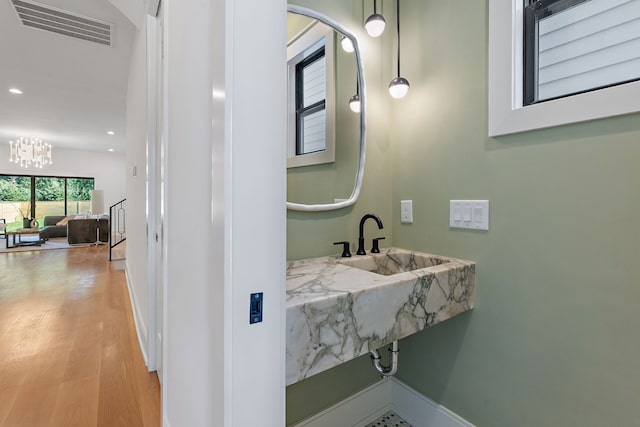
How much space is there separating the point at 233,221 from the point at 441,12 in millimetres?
1530

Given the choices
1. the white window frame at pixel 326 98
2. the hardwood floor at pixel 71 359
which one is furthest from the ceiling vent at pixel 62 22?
the hardwood floor at pixel 71 359

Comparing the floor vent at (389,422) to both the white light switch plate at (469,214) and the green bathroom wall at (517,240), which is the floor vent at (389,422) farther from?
the white light switch plate at (469,214)

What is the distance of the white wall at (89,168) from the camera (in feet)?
27.0

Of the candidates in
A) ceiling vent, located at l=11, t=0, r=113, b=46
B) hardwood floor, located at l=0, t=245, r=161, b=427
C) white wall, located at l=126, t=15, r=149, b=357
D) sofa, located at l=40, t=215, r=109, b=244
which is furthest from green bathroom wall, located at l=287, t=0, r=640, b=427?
sofa, located at l=40, t=215, r=109, b=244

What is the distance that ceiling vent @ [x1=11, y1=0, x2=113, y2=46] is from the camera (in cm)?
243

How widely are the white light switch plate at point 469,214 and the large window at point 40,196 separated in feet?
36.1

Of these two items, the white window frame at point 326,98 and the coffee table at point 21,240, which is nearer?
the white window frame at point 326,98

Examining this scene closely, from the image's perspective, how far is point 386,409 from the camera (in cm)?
168

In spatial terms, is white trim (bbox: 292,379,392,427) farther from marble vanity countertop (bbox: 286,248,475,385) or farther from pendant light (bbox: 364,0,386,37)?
pendant light (bbox: 364,0,386,37)

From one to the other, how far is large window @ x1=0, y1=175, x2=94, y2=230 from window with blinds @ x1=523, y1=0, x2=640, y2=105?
11285 millimetres

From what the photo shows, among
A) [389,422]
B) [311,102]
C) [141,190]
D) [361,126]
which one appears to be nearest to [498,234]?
[361,126]

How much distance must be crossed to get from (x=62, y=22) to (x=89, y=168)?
7.98m

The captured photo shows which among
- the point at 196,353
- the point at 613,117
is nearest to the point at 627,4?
the point at 613,117

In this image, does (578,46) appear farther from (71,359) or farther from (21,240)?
(21,240)
